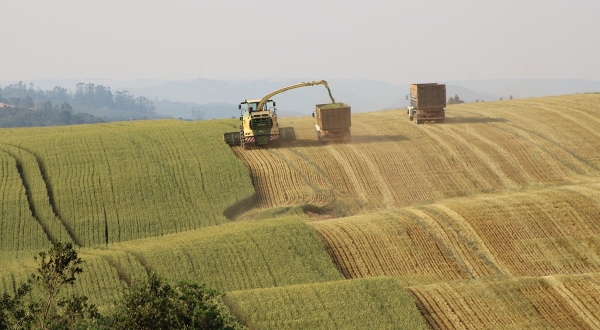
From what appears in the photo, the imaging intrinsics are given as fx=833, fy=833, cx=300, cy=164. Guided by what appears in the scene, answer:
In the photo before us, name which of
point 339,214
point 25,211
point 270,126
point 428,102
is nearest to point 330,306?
point 339,214

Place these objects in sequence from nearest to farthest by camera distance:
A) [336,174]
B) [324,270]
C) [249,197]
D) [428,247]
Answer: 1. [324,270]
2. [428,247]
3. [249,197]
4. [336,174]

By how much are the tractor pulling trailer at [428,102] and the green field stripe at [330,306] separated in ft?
112

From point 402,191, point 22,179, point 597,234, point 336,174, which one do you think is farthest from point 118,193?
point 597,234

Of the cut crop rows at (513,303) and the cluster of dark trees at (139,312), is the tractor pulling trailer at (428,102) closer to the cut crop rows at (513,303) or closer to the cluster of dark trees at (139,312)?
the cut crop rows at (513,303)

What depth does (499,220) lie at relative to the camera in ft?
131

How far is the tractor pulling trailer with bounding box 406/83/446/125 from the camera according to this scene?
63.2 metres

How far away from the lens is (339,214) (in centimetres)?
4584

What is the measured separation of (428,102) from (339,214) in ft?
70.0

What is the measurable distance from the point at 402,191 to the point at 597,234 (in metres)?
13.2

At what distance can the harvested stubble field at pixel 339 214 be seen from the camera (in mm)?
30609

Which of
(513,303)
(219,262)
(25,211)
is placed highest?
(25,211)

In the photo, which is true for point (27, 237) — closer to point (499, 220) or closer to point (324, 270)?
point (324, 270)

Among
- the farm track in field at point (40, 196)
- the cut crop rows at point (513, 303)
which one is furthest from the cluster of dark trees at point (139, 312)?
A: the farm track in field at point (40, 196)

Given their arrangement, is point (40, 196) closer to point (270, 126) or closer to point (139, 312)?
point (270, 126)
